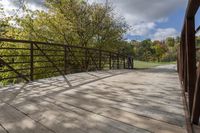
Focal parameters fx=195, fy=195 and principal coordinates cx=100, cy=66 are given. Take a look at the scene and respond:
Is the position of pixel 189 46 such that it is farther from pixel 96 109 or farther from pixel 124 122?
pixel 96 109

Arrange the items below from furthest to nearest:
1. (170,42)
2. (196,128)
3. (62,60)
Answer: (170,42) → (62,60) → (196,128)

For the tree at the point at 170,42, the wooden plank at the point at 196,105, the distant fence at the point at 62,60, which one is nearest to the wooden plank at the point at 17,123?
the wooden plank at the point at 196,105

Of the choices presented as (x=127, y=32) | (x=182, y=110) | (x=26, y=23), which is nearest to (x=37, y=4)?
(x=26, y=23)

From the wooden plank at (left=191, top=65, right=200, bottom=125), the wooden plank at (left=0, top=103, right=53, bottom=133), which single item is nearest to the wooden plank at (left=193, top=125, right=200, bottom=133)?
the wooden plank at (left=191, top=65, right=200, bottom=125)

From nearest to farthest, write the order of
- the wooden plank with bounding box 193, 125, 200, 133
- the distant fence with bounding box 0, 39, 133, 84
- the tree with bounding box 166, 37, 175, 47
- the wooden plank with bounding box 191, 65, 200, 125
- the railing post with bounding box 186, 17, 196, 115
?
the wooden plank with bounding box 191, 65, 200, 125 → the wooden plank with bounding box 193, 125, 200, 133 → the railing post with bounding box 186, 17, 196, 115 → the distant fence with bounding box 0, 39, 133, 84 → the tree with bounding box 166, 37, 175, 47

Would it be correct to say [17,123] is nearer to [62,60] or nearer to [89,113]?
[89,113]

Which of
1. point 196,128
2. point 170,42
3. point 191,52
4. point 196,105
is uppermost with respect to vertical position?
point 170,42

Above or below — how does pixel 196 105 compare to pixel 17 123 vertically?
above

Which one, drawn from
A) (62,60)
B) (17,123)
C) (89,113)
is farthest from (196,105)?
(62,60)

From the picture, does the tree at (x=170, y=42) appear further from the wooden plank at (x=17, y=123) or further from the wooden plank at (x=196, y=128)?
the wooden plank at (x=17, y=123)

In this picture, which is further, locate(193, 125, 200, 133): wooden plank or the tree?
the tree

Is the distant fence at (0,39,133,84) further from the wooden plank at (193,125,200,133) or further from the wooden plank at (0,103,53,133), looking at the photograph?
the wooden plank at (193,125,200,133)

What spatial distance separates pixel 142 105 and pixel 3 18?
12.0m

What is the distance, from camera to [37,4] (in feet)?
36.8
